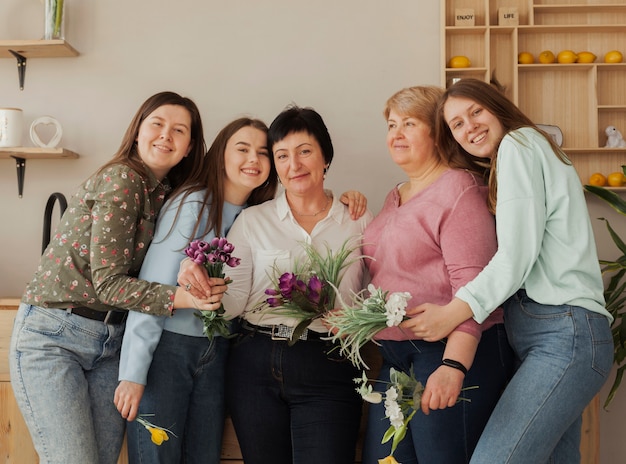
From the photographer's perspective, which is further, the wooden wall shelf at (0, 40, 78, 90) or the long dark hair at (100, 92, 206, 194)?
the wooden wall shelf at (0, 40, 78, 90)

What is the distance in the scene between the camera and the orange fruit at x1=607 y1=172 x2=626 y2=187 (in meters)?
2.97

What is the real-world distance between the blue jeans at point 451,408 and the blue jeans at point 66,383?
0.81 metres

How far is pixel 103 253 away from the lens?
1801 mm

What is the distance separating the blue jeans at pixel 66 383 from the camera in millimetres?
1772

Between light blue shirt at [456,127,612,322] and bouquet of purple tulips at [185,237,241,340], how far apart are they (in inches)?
24.2

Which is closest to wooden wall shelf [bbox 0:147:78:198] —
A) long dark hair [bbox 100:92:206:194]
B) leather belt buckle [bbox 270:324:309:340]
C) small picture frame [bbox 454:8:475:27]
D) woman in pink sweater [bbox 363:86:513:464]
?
long dark hair [bbox 100:92:206:194]

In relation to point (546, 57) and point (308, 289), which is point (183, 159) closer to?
point (308, 289)

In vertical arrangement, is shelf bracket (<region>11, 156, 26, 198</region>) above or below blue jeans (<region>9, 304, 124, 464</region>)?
above

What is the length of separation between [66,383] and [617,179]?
98.0 inches

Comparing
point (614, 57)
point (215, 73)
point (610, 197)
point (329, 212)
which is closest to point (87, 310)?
point (329, 212)

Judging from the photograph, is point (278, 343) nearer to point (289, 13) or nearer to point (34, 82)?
point (289, 13)

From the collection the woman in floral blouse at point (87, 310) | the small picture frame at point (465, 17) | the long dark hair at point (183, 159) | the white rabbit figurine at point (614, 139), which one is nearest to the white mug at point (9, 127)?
the long dark hair at point (183, 159)

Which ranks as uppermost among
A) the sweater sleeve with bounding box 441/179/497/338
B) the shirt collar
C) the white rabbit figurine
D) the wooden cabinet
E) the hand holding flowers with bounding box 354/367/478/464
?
the wooden cabinet

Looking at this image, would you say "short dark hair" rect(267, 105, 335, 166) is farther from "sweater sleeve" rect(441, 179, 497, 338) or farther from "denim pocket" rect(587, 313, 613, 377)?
"denim pocket" rect(587, 313, 613, 377)
